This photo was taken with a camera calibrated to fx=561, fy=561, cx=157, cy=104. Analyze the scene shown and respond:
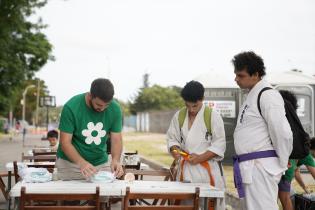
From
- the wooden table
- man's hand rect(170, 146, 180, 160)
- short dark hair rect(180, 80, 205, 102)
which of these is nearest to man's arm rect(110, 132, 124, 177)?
the wooden table

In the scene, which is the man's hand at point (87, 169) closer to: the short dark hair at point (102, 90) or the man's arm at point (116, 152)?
the man's arm at point (116, 152)

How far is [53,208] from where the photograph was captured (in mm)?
4434

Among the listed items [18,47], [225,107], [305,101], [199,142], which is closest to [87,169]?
[199,142]

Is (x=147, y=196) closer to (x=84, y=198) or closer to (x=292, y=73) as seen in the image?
(x=84, y=198)

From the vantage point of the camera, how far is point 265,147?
453cm

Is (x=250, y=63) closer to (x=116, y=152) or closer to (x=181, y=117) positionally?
(x=181, y=117)

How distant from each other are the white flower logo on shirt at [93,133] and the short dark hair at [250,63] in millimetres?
1366

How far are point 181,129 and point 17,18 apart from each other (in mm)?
32864

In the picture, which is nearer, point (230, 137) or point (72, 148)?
point (72, 148)

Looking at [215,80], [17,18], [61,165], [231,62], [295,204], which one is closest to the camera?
[231,62]

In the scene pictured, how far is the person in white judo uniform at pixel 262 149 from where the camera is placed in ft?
14.6

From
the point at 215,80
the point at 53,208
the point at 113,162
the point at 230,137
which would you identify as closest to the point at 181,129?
the point at 113,162

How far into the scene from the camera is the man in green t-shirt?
4.93 m

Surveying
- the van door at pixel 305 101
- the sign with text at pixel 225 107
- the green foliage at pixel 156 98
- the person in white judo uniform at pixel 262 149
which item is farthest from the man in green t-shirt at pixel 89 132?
the green foliage at pixel 156 98
